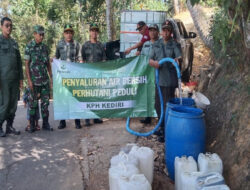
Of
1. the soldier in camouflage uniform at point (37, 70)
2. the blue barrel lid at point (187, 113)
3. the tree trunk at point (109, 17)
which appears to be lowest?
the blue barrel lid at point (187, 113)

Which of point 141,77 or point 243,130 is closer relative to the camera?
point 243,130

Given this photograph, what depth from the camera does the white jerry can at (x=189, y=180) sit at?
9.36 ft

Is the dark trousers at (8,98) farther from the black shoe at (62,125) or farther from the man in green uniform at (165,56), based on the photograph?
the man in green uniform at (165,56)

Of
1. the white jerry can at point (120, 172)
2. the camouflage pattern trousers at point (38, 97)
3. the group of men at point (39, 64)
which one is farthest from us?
the camouflage pattern trousers at point (38, 97)

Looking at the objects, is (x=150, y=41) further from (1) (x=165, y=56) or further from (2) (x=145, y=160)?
(2) (x=145, y=160)

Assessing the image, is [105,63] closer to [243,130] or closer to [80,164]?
[80,164]

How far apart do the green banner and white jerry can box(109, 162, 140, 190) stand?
2.58m

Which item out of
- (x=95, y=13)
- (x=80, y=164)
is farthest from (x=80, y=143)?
(x=95, y=13)

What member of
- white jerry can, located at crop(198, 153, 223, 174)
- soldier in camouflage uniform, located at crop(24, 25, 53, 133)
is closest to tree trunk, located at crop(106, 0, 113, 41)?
soldier in camouflage uniform, located at crop(24, 25, 53, 133)

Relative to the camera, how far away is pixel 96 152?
4.51m

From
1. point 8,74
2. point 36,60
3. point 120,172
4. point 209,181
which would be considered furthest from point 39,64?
point 209,181

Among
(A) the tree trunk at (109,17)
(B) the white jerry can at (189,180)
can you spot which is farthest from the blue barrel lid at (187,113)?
(A) the tree trunk at (109,17)

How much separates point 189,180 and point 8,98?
12.3ft

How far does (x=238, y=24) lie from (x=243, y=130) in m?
1.24
